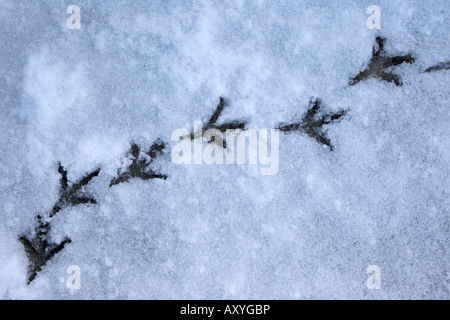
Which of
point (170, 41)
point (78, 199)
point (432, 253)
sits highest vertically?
point (170, 41)

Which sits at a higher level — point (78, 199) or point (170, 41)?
point (170, 41)

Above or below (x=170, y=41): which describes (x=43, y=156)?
below

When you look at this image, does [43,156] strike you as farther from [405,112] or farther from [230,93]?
[405,112]

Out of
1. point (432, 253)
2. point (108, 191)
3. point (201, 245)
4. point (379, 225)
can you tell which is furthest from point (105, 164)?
point (432, 253)
